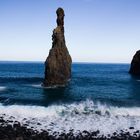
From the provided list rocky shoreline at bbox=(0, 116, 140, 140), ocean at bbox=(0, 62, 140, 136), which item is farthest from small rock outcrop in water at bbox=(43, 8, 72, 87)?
rocky shoreline at bbox=(0, 116, 140, 140)

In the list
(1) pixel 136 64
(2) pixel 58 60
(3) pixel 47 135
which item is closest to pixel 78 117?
(3) pixel 47 135

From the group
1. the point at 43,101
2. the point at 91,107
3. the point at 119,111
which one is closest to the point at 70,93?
the point at 43,101

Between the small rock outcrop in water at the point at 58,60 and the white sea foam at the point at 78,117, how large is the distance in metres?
19.2

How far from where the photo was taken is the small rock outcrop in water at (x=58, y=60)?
68438 millimetres

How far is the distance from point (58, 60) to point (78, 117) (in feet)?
104

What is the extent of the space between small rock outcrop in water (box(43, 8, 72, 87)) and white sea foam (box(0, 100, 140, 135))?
19211 mm

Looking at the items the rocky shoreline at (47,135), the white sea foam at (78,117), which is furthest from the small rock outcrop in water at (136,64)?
the rocky shoreline at (47,135)

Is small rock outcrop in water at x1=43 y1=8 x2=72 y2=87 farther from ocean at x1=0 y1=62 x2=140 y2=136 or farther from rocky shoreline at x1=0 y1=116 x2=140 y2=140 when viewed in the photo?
rocky shoreline at x1=0 y1=116 x2=140 y2=140

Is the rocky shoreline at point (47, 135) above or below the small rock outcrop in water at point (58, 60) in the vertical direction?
below

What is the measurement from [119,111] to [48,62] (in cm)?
2762

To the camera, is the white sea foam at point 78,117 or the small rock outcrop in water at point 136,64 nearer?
the white sea foam at point 78,117

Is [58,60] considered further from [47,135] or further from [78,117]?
[47,135]

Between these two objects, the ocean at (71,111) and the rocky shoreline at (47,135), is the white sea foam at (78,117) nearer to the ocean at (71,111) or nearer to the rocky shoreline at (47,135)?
the ocean at (71,111)

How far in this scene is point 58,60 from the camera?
70.9m
